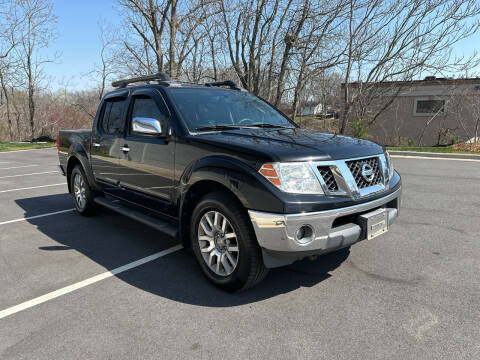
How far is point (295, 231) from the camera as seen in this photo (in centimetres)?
258

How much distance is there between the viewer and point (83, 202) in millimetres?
5566

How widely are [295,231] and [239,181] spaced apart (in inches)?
22.9

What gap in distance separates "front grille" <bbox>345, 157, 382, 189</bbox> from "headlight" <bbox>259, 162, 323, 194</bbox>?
0.41 meters

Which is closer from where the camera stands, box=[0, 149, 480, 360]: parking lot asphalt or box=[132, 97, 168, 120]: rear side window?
box=[0, 149, 480, 360]: parking lot asphalt

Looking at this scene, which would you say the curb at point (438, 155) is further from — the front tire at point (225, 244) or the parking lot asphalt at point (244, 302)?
the front tire at point (225, 244)

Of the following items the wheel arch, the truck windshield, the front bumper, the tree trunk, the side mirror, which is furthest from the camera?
the tree trunk


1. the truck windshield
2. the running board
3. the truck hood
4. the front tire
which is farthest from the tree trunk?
the front tire

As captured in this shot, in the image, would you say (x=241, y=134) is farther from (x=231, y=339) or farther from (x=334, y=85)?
(x=334, y=85)

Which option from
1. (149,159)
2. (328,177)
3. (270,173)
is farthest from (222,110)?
(328,177)

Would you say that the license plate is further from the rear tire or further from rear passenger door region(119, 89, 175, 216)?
the rear tire

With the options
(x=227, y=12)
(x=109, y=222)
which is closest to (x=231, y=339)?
(x=109, y=222)

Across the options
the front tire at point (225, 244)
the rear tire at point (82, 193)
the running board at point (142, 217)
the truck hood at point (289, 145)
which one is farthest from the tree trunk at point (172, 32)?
the front tire at point (225, 244)

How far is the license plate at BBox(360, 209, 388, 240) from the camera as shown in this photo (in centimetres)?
286

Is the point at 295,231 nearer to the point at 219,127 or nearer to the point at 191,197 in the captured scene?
the point at 191,197
